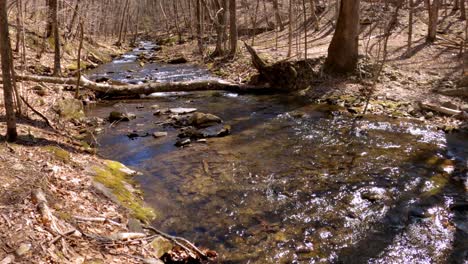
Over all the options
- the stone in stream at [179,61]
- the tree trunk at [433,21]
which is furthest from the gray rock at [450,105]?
the stone in stream at [179,61]

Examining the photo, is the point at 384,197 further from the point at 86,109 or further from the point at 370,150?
the point at 86,109

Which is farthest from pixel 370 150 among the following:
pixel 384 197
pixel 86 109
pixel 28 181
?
pixel 86 109

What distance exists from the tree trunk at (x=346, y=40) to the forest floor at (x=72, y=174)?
649mm

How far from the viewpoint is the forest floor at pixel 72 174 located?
4.71 m

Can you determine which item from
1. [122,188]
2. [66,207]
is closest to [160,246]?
[66,207]

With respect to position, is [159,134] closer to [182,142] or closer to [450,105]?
[182,142]

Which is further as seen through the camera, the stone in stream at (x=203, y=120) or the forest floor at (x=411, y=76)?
the forest floor at (x=411, y=76)

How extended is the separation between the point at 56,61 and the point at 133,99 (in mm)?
3470

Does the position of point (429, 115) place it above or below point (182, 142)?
above

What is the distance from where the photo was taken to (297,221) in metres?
6.58

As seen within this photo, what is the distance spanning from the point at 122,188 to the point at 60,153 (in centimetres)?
155

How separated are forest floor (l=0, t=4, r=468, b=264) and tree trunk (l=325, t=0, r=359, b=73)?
65 centimetres

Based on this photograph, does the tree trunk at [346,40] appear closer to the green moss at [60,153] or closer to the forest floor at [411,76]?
the forest floor at [411,76]

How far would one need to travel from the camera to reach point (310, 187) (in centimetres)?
777
